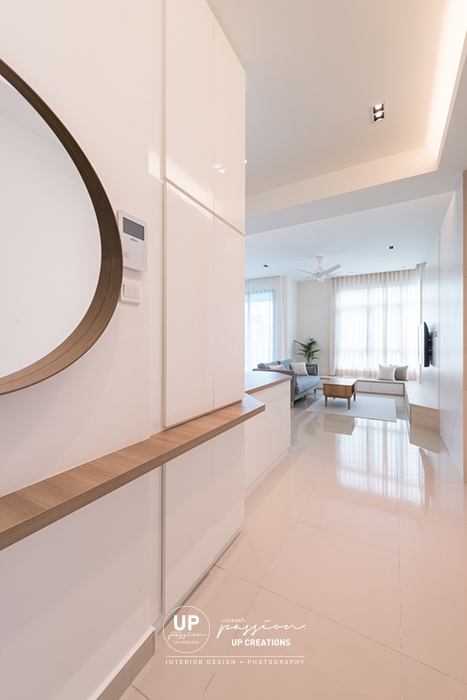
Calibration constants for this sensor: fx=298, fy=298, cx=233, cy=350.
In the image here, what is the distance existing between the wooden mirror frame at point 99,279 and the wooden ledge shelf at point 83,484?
247 millimetres

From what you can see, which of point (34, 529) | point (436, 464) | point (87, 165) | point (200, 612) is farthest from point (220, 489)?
point (436, 464)

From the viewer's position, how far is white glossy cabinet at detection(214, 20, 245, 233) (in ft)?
5.03

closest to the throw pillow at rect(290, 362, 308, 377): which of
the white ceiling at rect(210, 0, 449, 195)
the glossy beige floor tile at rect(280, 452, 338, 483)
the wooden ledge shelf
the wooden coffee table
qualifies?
the wooden coffee table

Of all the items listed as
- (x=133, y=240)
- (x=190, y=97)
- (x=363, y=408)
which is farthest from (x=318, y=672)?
(x=363, y=408)

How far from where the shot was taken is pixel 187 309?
1.29m

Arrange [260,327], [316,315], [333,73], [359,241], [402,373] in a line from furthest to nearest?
1. [260,327]
2. [316,315]
3. [402,373]
4. [359,241]
5. [333,73]

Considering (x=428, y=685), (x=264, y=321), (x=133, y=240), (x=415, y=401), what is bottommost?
(x=428, y=685)

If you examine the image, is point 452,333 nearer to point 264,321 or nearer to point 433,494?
point 433,494

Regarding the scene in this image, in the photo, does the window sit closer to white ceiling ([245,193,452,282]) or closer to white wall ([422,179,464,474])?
white ceiling ([245,193,452,282])

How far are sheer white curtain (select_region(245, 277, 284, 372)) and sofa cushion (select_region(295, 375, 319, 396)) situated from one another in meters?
2.00

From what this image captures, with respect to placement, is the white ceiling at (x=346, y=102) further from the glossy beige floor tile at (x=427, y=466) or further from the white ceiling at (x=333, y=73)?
the glossy beige floor tile at (x=427, y=466)

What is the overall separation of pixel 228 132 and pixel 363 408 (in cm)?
529

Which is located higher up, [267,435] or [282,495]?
[267,435]

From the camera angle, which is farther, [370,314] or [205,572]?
[370,314]
